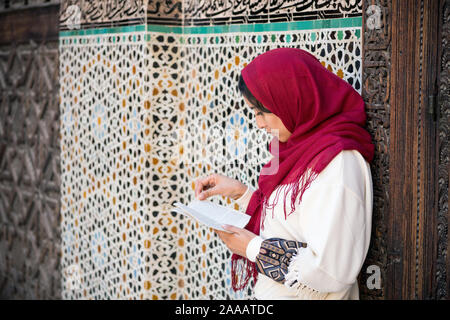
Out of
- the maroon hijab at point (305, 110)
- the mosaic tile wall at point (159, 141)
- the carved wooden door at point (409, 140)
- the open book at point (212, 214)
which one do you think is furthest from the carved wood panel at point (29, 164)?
the carved wooden door at point (409, 140)

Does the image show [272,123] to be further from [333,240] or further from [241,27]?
[241,27]

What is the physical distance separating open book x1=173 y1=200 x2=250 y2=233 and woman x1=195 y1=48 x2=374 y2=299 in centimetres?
5

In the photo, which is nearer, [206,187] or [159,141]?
[206,187]

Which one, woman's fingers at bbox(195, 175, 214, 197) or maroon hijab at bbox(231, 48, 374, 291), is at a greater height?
maroon hijab at bbox(231, 48, 374, 291)

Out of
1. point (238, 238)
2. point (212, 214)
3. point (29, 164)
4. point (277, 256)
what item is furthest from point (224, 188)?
point (29, 164)

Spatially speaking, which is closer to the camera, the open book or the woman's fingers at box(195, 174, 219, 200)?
the open book

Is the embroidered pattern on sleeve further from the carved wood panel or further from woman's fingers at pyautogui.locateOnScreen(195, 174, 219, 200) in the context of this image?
the carved wood panel

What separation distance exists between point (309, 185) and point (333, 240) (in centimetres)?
17

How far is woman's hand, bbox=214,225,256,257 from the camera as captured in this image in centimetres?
178

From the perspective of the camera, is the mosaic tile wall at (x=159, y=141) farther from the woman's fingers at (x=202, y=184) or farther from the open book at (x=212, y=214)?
the open book at (x=212, y=214)

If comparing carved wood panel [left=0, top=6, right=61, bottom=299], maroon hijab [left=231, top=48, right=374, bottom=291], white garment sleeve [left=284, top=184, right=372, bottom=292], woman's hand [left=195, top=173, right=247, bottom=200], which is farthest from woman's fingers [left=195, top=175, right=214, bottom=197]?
carved wood panel [left=0, top=6, right=61, bottom=299]

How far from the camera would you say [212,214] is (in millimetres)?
1938

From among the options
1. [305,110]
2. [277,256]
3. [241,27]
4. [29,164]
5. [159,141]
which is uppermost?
[241,27]
